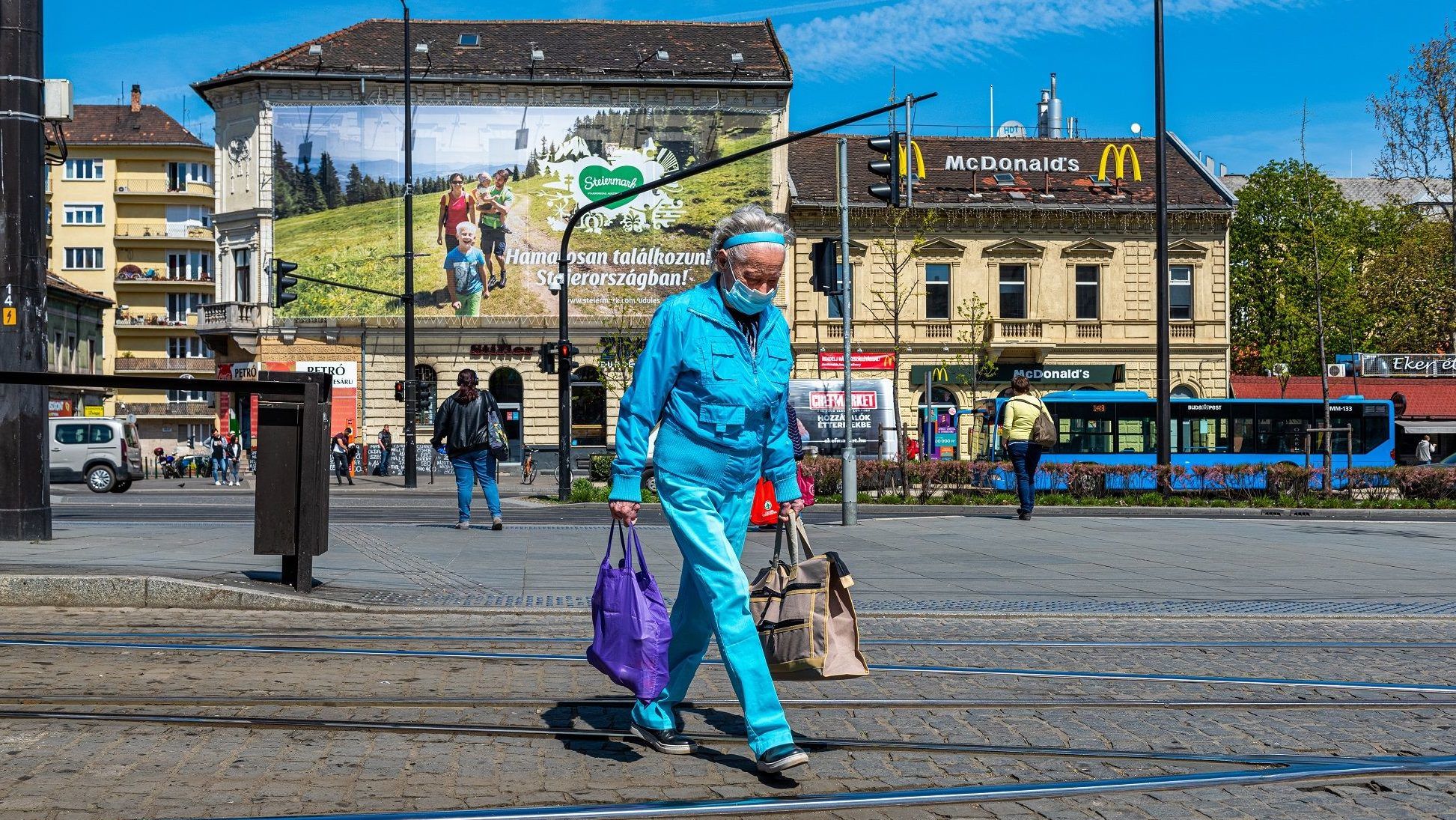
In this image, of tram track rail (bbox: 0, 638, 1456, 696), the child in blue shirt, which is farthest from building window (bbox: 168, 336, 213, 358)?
tram track rail (bbox: 0, 638, 1456, 696)

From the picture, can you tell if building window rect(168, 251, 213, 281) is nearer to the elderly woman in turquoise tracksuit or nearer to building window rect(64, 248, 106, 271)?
building window rect(64, 248, 106, 271)

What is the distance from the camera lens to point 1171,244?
171 ft

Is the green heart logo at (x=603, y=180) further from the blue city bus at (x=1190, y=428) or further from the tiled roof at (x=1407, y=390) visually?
the tiled roof at (x=1407, y=390)

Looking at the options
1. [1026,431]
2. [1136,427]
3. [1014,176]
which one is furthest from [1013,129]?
[1026,431]

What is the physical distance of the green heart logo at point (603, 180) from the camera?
47781mm

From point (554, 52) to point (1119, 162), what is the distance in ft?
69.9

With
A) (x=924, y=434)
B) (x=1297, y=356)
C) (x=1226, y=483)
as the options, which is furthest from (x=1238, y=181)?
(x=1226, y=483)

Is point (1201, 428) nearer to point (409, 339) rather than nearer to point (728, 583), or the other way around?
point (409, 339)

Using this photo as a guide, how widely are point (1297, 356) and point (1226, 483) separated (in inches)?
1509

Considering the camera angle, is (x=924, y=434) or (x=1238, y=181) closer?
(x=924, y=434)

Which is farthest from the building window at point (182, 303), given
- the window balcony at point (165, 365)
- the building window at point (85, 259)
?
the building window at point (85, 259)

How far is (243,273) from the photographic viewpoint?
1923 inches

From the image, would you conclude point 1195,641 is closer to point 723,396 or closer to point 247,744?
point 723,396

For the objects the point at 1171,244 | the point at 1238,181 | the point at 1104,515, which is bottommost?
the point at 1104,515
